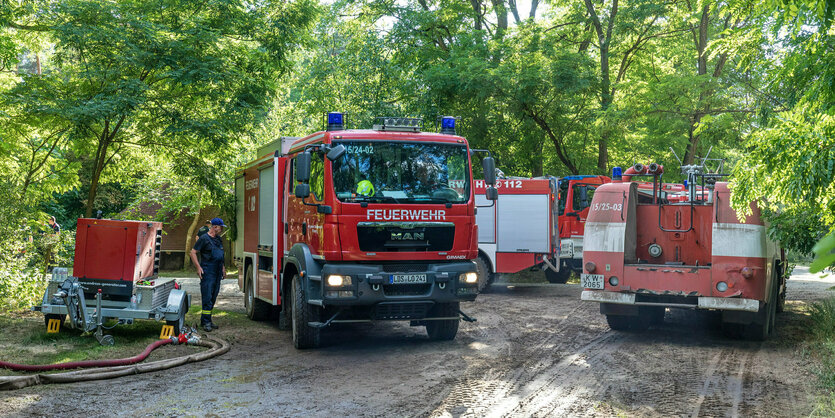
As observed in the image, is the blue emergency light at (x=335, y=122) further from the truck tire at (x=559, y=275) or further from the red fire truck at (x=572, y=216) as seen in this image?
the truck tire at (x=559, y=275)

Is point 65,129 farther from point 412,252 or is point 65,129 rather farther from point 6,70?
point 412,252

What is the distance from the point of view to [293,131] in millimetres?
34125

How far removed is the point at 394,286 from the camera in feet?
31.4

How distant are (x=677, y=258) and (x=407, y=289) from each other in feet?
14.9

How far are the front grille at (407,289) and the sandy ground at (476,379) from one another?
0.77 m

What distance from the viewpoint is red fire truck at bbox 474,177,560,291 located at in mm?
18766

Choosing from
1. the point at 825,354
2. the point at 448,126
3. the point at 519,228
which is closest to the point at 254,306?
the point at 448,126

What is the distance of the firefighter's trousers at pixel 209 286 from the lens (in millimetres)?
11766

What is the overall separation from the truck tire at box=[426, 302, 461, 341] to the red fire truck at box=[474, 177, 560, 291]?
7955 millimetres

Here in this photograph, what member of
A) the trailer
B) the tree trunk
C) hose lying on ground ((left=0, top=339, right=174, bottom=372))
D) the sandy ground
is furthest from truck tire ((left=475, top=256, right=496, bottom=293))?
the tree trunk

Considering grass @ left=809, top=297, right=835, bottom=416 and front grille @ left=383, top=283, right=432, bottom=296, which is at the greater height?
front grille @ left=383, top=283, right=432, bottom=296

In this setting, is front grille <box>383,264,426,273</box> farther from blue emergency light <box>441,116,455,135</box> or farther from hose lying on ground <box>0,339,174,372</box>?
hose lying on ground <box>0,339,174,372</box>

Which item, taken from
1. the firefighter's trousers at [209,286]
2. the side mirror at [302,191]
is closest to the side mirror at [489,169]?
the side mirror at [302,191]

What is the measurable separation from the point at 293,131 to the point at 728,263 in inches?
1041
